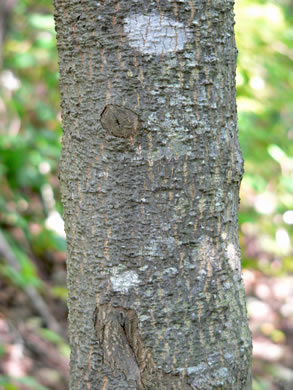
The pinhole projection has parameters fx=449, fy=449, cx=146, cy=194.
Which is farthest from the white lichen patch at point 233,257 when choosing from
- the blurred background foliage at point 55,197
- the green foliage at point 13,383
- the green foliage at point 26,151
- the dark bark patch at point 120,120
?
the green foliage at point 26,151

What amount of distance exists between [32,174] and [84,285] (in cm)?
364

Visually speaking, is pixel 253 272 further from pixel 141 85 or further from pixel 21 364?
pixel 141 85

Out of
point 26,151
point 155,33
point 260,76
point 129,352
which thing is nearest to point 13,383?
point 129,352

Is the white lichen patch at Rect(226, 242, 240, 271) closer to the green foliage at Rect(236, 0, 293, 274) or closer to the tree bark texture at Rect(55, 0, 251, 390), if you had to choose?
the tree bark texture at Rect(55, 0, 251, 390)


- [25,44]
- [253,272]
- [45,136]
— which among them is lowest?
[253,272]

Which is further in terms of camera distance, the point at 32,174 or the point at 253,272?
the point at 253,272

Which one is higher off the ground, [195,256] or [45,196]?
[45,196]

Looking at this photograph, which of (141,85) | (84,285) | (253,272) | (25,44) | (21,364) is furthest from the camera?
(253,272)

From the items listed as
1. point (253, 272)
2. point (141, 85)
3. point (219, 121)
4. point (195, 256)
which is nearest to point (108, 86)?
point (141, 85)

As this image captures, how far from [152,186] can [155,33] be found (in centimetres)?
27

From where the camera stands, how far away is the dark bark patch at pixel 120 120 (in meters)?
0.80

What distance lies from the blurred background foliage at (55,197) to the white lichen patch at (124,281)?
128 cm

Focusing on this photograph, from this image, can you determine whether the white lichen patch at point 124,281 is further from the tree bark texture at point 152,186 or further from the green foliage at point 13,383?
the green foliage at point 13,383

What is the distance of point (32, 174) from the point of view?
438 cm
